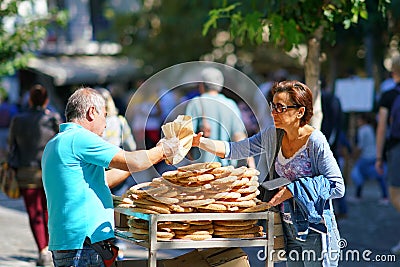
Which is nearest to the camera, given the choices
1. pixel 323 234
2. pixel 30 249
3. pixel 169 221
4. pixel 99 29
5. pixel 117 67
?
pixel 169 221

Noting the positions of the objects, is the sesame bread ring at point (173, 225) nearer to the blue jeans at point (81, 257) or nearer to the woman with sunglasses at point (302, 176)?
the blue jeans at point (81, 257)

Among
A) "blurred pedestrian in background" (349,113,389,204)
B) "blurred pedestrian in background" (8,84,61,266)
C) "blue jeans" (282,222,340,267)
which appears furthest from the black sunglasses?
"blurred pedestrian in background" (349,113,389,204)

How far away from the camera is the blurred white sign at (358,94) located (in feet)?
58.2

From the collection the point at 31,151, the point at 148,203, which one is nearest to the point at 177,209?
the point at 148,203

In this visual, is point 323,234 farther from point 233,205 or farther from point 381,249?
point 381,249

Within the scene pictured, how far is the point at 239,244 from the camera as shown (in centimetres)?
520

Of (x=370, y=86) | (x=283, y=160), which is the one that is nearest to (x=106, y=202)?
(x=283, y=160)

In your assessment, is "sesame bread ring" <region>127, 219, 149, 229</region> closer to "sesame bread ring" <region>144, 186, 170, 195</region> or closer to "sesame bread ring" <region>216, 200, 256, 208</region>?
"sesame bread ring" <region>144, 186, 170, 195</region>

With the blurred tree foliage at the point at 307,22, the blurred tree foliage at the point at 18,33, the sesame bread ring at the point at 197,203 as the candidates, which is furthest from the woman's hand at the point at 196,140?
the blurred tree foliage at the point at 18,33

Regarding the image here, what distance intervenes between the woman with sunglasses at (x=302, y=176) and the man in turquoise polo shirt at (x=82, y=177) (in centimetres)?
68

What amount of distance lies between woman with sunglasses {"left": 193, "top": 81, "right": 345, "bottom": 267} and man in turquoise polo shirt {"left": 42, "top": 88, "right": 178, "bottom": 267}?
0.68 metres

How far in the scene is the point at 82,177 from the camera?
16.6ft

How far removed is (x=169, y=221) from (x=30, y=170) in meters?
4.70

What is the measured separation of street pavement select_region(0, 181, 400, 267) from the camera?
9153 mm
